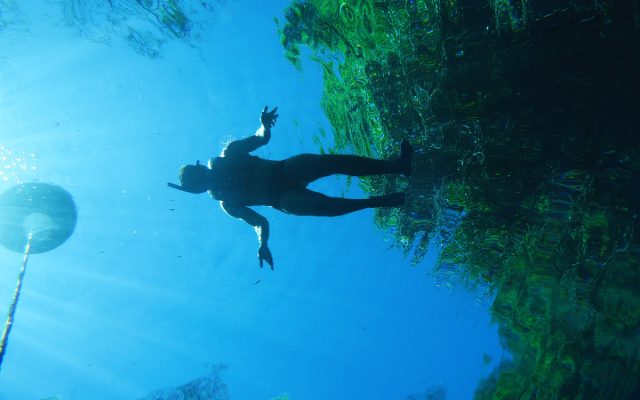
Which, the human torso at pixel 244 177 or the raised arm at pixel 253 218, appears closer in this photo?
the human torso at pixel 244 177

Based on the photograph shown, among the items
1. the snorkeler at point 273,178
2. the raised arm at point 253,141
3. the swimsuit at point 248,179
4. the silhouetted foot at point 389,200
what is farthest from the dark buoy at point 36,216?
the silhouetted foot at point 389,200

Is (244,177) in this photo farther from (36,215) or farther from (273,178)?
(36,215)

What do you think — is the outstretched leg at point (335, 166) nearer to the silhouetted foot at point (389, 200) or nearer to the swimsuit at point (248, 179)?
the swimsuit at point (248, 179)

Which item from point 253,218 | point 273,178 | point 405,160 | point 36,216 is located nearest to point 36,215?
point 36,216

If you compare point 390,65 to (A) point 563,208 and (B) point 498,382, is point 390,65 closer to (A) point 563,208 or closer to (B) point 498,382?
(A) point 563,208

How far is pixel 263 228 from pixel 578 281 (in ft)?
22.5

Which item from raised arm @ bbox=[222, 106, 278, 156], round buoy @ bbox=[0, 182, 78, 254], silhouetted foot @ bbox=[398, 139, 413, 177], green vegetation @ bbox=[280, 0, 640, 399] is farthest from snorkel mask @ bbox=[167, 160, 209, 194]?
round buoy @ bbox=[0, 182, 78, 254]

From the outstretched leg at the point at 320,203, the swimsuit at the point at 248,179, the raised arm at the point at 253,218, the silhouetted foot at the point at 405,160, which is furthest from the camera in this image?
the raised arm at the point at 253,218

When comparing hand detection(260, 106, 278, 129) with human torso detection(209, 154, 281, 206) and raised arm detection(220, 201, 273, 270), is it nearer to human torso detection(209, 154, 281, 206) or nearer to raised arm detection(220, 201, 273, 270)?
human torso detection(209, 154, 281, 206)

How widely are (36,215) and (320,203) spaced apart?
9118 mm

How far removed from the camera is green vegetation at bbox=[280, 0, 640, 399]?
151 inches

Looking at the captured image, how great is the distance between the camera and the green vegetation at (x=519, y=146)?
3.85 meters

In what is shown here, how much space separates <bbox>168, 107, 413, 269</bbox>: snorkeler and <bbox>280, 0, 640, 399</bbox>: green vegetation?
1.60 meters

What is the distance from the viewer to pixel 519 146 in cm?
478
